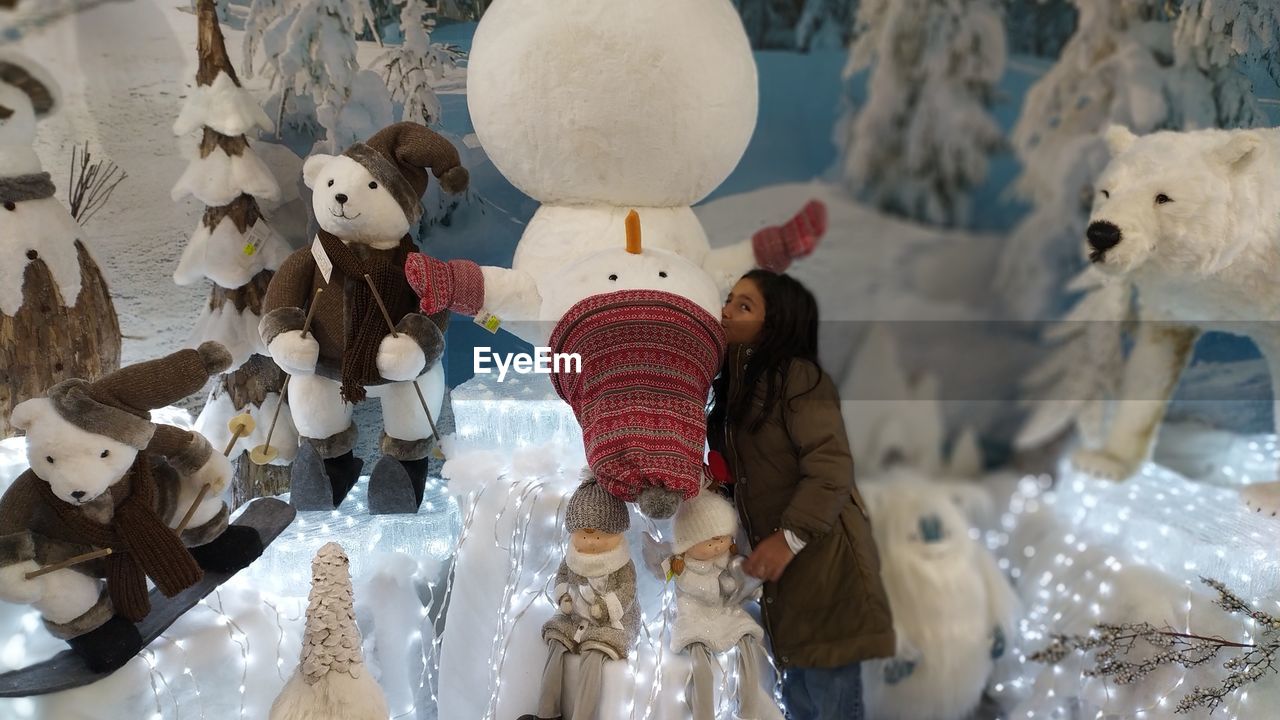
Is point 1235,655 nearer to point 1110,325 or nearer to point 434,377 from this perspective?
point 1110,325

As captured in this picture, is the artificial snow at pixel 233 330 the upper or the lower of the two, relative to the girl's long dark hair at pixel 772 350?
lower

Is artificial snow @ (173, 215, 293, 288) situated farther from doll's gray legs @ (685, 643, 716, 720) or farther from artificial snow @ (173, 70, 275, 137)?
doll's gray legs @ (685, 643, 716, 720)

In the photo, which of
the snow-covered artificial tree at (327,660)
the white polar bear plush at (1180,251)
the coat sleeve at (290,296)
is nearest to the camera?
the snow-covered artificial tree at (327,660)

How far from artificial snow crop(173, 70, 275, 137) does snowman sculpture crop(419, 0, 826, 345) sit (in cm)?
39

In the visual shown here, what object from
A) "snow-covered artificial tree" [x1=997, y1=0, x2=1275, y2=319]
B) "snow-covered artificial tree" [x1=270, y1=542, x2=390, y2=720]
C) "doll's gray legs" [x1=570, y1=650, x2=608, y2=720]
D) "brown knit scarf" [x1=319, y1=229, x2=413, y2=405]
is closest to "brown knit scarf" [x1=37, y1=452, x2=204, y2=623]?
"snow-covered artificial tree" [x1=270, y1=542, x2=390, y2=720]

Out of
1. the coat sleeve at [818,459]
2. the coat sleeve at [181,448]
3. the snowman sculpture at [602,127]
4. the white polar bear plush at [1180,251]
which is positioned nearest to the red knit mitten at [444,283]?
the snowman sculpture at [602,127]

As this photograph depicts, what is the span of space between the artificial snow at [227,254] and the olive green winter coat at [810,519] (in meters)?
0.83

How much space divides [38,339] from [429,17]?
789 millimetres

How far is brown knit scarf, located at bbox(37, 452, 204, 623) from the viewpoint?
3.68 feet

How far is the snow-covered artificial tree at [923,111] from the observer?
1003mm

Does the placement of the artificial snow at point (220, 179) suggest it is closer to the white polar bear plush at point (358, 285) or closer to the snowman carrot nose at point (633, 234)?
the white polar bear plush at point (358, 285)

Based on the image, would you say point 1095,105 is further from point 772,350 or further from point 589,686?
point 589,686

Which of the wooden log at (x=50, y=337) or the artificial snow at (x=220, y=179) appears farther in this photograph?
the artificial snow at (x=220, y=179)

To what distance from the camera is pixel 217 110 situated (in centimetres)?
140
